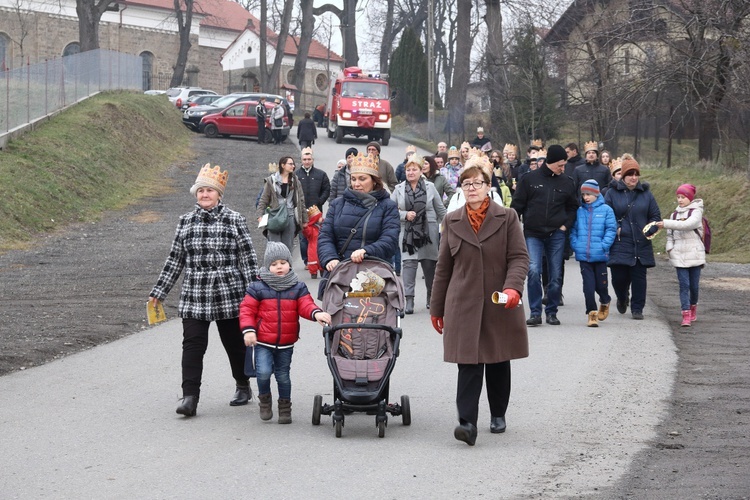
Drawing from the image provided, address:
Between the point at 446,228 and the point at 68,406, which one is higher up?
the point at 446,228

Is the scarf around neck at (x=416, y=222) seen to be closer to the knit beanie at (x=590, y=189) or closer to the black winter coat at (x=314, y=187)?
the knit beanie at (x=590, y=189)

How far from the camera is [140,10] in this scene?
8594 cm

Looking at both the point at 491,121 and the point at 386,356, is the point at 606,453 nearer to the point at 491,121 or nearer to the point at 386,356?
the point at 386,356

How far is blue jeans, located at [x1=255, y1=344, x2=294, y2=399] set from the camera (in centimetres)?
820

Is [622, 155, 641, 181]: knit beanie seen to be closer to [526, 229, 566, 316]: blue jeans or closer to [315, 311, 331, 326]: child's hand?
[526, 229, 566, 316]: blue jeans

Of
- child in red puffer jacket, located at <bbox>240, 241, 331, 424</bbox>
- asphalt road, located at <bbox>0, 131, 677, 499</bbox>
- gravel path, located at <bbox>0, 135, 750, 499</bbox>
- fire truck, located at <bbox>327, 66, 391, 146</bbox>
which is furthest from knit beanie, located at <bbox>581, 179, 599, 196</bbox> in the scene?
fire truck, located at <bbox>327, 66, 391, 146</bbox>

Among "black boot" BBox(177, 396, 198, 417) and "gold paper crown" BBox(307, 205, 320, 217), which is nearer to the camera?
"black boot" BBox(177, 396, 198, 417)

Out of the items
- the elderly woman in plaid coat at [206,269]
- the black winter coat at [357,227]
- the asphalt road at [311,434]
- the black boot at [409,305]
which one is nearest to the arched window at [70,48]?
the black boot at [409,305]

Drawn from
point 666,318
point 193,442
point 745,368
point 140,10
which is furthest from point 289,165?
point 140,10

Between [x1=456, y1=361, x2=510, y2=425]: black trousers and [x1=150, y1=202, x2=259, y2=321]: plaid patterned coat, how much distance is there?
183 centimetres

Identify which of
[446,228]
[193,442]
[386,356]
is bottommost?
[193,442]

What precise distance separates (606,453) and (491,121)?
3965cm

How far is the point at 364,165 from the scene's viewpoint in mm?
8797

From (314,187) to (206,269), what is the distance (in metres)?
8.61
